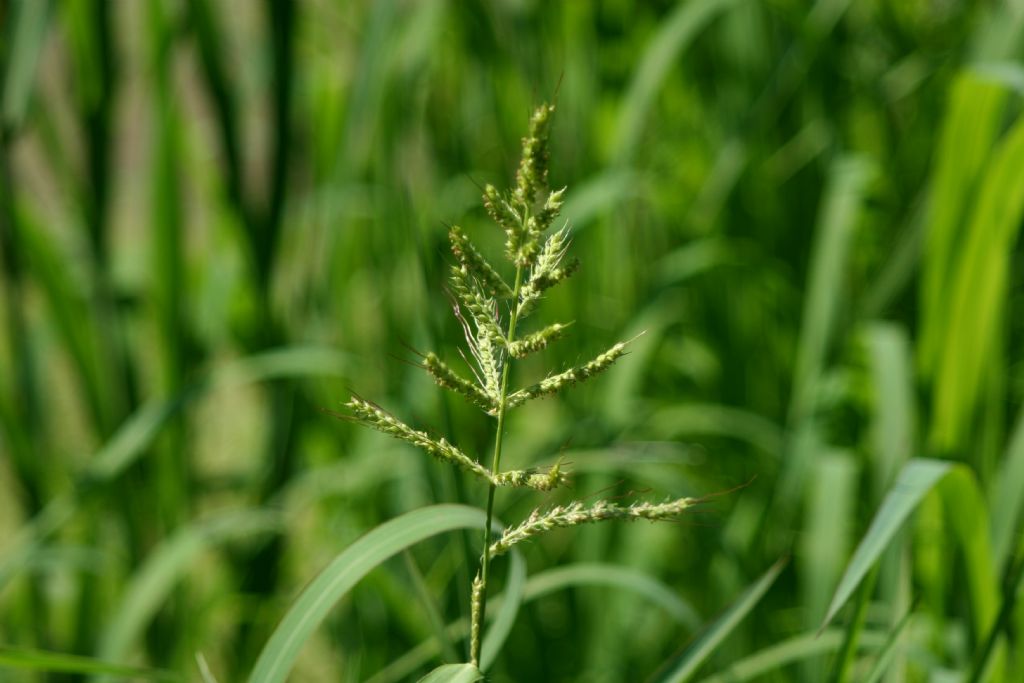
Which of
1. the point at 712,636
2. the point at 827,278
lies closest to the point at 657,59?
the point at 827,278

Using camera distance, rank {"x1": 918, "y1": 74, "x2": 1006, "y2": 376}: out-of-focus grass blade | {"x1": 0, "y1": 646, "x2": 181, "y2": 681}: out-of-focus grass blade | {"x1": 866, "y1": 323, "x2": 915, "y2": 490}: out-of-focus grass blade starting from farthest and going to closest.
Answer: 1. {"x1": 918, "y1": 74, "x2": 1006, "y2": 376}: out-of-focus grass blade
2. {"x1": 866, "y1": 323, "x2": 915, "y2": 490}: out-of-focus grass blade
3. {"x1": 0, "y1": 646, "x2": 181, "y2": 681}: out-of-focus grass blade

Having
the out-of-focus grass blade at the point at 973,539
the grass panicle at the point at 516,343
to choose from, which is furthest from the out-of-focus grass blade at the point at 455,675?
the out-of-focus grass blade at the point at 973,539

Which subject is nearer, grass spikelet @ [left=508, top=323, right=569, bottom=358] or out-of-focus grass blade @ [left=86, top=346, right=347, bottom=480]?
grass spikelet @ [left=508, top=323, right=569, bottom=358]

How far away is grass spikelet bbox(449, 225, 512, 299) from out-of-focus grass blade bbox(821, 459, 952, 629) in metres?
0.22

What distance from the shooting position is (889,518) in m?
0.52

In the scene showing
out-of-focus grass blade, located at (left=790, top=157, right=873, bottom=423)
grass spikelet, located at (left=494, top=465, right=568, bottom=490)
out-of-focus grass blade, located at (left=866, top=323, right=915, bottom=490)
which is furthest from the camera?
out-of-focus grass blade, located at (left=790, top=157, right=873, bottom=423)

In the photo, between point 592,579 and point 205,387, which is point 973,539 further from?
point 205,387

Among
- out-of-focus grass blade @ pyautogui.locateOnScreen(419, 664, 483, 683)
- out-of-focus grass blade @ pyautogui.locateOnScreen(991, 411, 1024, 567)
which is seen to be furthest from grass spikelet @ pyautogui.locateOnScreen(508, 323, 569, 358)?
out-of-focus grass blade @ pyautogui.locateOnScreen(991, 411, 1024, 567)

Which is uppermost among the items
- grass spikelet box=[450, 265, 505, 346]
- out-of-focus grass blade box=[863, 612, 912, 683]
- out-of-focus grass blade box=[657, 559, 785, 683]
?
grass spikelet box=[450, 265, 505, 346]

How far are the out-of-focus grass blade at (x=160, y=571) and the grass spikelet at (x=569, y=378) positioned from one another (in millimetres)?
661

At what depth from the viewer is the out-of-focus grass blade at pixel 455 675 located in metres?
0.36

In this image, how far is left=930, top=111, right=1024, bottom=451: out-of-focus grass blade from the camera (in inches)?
33.0

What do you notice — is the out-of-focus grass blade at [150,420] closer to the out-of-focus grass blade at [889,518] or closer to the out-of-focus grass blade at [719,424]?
the out-of-focus grass blade at [719,424]

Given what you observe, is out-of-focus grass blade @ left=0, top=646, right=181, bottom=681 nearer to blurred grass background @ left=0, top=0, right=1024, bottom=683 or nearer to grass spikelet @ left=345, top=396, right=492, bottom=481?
grass spikelet @ left=345, top=396, right=492, bottom=481
